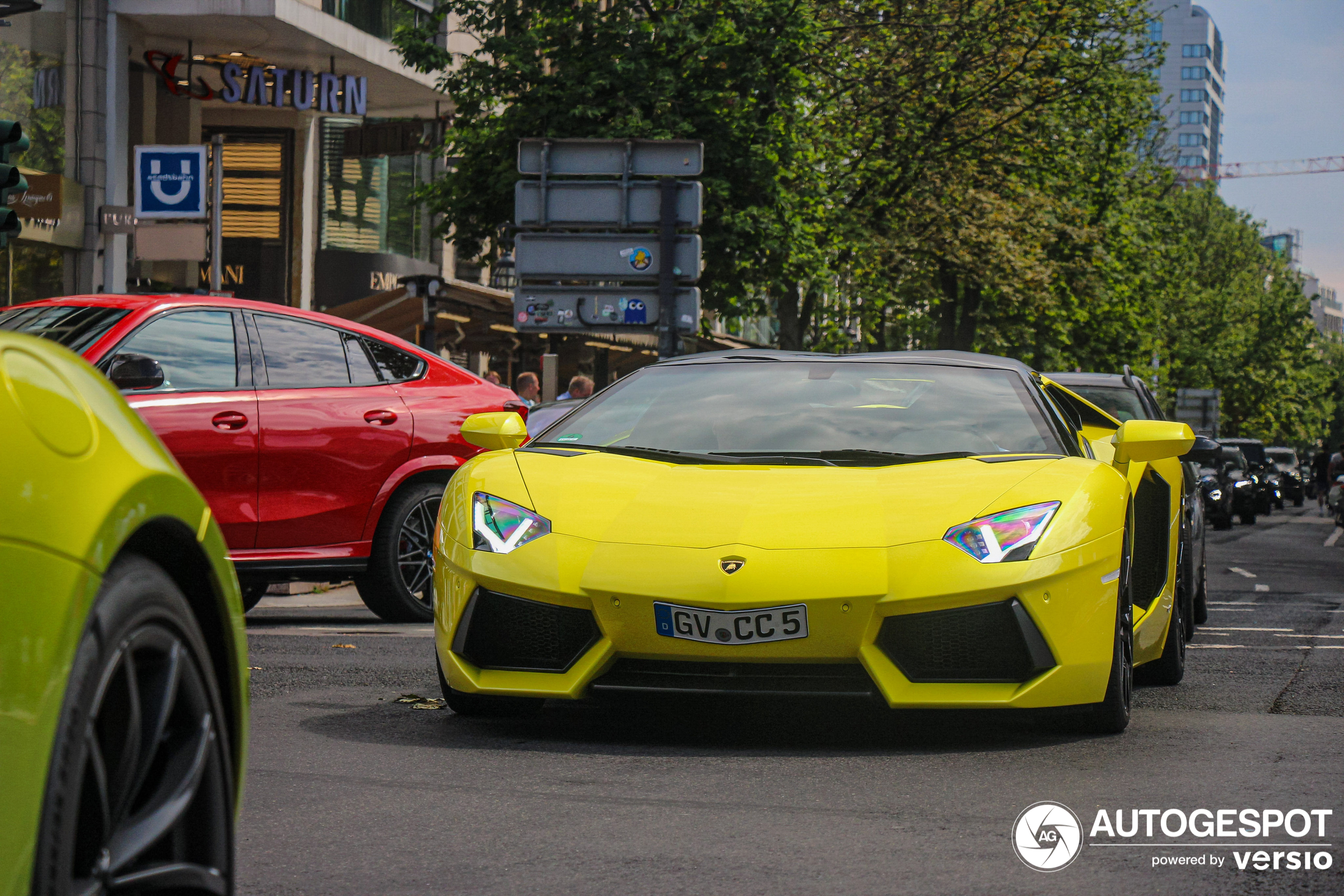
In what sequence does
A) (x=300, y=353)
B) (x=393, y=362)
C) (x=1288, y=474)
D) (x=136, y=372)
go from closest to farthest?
1. (x=136, y=372)
2. (x=300, y=353)
3. (x=393, y=362)
4. (x=1288, y=474)

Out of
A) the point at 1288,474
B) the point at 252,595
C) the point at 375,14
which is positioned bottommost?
the point at 1288,474

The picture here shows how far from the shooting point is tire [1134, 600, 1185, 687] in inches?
297

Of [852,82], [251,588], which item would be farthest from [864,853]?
[852,82]

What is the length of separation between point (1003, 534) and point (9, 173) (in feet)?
29.7

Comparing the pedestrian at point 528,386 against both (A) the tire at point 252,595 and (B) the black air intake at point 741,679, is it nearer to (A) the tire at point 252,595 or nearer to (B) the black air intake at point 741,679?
(A) the tire at point 252,595

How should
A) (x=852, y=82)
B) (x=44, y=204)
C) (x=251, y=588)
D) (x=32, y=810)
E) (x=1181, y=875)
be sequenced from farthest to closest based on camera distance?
1. (x=852, y=82)
2. (x=44, y=204)
3. (x=251, y=588)
4. (x=1181, y=875)
5. (x=32, y=810)

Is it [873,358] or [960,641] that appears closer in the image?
[960,641]

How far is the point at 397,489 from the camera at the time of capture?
385 inches

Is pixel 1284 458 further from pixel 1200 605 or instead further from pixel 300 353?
pixel 300 353

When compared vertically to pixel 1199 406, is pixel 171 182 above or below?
above

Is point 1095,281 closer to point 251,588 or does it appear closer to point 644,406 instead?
point 251,588

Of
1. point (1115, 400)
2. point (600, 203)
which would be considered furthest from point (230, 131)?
point (1115, 400)

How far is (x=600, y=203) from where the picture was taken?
→ 19062 millimetres

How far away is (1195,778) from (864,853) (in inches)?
55.6
